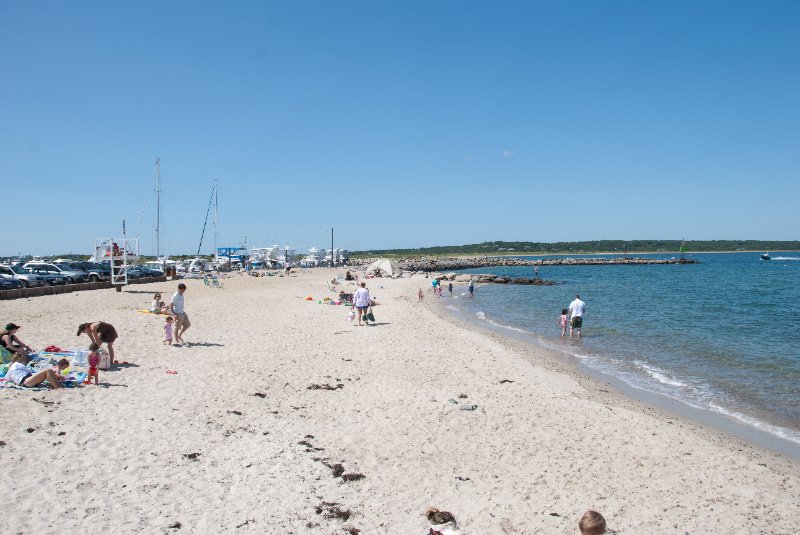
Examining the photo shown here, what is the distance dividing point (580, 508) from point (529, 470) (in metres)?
1.04

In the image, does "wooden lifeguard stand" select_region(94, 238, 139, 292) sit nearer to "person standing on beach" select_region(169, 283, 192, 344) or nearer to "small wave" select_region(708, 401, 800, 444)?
"person standing on beach" select_region(169, 283, 192, 344)

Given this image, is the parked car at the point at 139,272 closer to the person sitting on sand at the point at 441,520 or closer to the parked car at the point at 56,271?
the parked car at the point at 56,271

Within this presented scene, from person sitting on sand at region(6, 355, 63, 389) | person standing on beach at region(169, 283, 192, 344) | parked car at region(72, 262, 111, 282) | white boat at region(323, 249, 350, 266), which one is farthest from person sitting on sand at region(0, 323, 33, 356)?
white boat at region(323, 249, 350, 266)

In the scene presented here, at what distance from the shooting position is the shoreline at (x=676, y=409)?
855 cm

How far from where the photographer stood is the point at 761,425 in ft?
31.3

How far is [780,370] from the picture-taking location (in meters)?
14.0

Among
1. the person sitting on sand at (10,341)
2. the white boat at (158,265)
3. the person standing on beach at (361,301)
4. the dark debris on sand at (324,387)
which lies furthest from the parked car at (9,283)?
the dark debris on sand at (324,387)

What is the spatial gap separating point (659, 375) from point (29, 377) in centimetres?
1446

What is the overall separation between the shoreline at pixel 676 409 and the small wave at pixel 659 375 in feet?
3.64

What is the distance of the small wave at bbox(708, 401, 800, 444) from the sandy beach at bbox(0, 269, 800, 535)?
1.19 meters

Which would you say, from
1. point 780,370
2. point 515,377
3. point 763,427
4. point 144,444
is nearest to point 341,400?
point 144,444

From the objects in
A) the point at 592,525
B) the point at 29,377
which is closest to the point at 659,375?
the point at 592,525

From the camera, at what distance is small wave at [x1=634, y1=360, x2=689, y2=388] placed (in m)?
12.8

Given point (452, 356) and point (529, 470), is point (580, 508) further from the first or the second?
point (452, 356)
